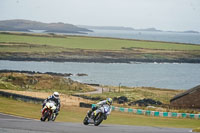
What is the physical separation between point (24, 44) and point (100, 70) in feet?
201

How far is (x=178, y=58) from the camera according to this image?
18238 centimetres

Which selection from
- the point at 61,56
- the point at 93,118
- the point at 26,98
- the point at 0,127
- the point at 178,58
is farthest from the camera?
the point at 178,58

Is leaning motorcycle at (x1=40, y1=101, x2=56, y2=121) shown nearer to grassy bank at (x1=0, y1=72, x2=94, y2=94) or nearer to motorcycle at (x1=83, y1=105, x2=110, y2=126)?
motorcycle at (x1=83, y1=105, x2=110, y2=126)

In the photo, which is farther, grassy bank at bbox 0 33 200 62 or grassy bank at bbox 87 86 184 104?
grassy bank at bbox 0 33 200 62

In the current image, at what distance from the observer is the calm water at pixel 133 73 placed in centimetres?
11212

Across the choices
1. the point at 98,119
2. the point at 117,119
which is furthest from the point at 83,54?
the point at 98,119

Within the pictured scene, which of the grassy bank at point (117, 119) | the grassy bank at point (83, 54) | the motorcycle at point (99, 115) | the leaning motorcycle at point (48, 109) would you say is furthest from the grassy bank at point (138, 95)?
the grassy bank at point (83, 54)

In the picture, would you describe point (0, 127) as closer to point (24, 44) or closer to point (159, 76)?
point (159, 76)

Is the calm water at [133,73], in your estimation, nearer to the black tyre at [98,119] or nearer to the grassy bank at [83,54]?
the grassy bank at [83,54]

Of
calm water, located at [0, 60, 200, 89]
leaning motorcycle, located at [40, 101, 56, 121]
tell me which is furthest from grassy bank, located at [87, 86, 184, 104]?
leaning motorcycle, located at [40, 101, 56, 121]

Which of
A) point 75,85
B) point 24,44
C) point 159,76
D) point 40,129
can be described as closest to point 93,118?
point 40,129

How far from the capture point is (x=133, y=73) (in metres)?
136

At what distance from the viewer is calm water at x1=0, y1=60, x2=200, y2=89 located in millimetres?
112119

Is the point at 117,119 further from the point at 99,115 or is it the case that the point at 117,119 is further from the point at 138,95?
the point at 138,95
